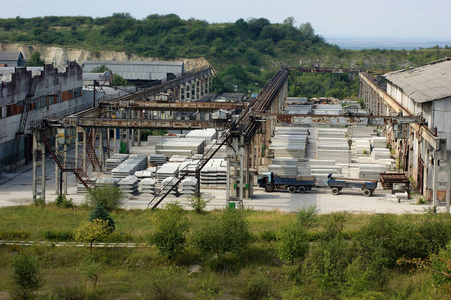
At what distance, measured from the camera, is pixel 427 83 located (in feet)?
127

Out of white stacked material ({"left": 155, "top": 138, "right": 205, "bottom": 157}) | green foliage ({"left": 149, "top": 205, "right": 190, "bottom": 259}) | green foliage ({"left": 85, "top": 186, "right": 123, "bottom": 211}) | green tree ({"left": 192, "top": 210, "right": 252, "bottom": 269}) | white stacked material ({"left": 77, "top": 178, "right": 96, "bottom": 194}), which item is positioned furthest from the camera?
white stacked material ({"left": 155, "top": 138, "right": 205, "bottom": 157})

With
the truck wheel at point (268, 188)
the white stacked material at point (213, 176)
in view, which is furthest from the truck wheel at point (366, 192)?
the white stacked material at point (213, 176)

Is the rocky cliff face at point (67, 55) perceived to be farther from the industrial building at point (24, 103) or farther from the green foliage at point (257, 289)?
the green foliage at point (257, 289)

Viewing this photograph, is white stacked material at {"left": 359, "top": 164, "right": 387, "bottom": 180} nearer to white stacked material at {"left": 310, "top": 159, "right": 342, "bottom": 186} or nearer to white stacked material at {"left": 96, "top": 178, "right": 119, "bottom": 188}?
white stacked material at {"left": 310, "top": 159, "right": 342, "bottom": 186}

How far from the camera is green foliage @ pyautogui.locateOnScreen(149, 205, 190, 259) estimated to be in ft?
78.9

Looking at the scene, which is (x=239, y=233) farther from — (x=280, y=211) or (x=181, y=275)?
(x=280, y=211)

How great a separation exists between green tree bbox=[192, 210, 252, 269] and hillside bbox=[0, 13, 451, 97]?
232ft

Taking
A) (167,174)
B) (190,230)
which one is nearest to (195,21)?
(167,174)

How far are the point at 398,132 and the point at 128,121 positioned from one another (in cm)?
1473

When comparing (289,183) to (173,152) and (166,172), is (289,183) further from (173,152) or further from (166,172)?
(173,152)

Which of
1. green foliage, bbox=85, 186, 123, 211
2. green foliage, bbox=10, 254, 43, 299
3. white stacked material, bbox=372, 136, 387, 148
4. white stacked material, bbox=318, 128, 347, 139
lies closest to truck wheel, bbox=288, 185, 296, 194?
green foliage, bbox=85, 186, 123, 211

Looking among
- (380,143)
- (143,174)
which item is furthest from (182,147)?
(380,143)

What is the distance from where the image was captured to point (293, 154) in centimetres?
4581

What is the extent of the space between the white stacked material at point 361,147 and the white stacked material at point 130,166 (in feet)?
56.0
